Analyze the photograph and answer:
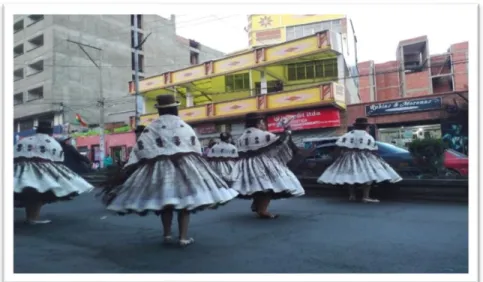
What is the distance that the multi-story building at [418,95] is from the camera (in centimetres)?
437

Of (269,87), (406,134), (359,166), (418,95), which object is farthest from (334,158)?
(418,95)

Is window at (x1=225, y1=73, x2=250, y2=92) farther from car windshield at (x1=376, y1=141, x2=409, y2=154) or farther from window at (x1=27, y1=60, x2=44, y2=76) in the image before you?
window at (x1=27, y1=60, x2=44, y2=76)

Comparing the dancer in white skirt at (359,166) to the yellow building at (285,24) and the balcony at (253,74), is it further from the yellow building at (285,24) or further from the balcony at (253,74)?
the balcony at (253,74)

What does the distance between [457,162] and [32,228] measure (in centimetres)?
471

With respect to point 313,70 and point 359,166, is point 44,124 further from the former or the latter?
point 313,70

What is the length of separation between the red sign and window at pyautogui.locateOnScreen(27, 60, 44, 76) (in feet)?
11.3

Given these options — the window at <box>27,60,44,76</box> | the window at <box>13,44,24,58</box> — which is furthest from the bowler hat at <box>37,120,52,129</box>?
the window at <box>13,44,24,58</box>

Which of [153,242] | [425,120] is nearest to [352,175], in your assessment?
[425,120]

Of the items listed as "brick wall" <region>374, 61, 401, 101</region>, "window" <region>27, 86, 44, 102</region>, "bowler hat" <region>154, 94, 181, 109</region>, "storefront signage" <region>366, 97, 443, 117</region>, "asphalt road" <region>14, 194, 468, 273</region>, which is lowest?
"asphalt road" <region>14, 194, 468, 273</region>

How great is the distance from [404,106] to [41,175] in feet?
25.6

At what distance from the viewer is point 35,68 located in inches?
175

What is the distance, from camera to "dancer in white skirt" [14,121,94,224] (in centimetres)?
416

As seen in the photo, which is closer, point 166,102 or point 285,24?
point 166,102

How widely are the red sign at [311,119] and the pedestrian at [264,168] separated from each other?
1857 millimetres
